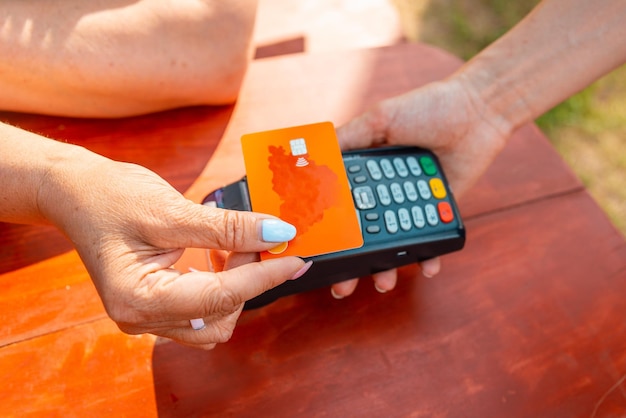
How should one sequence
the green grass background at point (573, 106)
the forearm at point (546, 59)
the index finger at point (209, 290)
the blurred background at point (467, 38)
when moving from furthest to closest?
the green grass background at point (573, 106)
the blurred background at point (467, 38)
the forearm at point (546, 59)
the index finger at point (209, 290)

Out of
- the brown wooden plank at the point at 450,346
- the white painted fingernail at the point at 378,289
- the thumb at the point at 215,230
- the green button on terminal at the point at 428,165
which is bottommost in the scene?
the brown wooden plank at the point at 450,346

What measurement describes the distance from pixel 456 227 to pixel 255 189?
0.72ft

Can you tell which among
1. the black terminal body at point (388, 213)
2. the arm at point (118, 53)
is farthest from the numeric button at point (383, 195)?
the arm at point (118, 53)

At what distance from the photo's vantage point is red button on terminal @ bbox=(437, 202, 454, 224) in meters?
0.53

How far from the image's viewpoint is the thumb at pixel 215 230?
1.29ft

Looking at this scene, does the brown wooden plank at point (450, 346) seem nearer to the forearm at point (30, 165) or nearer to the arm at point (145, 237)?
the arm at point (145, 237)

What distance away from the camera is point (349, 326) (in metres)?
0.51

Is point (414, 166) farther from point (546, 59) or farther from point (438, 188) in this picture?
point (546, 59)

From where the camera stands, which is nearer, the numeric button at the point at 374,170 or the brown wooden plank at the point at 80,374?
the brown wooden plank at the point at 80,374

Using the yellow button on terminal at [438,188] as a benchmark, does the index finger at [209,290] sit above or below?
below

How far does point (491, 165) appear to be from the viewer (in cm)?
64

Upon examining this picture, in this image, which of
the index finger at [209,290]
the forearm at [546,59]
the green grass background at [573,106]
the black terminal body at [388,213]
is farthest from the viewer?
the green grass background at [573,106]

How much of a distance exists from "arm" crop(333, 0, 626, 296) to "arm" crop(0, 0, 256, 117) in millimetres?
178

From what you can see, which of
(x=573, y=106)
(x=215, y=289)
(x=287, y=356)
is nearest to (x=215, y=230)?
(x=215, y=289)
